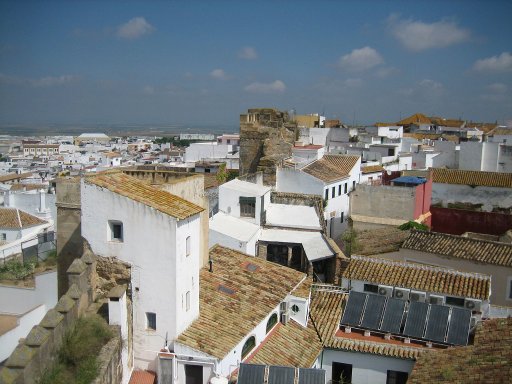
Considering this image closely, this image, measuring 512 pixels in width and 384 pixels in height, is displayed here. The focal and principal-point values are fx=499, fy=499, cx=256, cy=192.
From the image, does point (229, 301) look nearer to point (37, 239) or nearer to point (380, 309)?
point (380, 309)

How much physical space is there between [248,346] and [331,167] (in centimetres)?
1907

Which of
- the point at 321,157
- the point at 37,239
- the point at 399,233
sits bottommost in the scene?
the point at 37,239

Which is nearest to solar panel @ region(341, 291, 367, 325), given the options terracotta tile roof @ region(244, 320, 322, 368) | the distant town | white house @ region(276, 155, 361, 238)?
the distant town

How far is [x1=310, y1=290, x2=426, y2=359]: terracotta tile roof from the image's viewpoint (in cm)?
1509

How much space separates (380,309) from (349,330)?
1.23m

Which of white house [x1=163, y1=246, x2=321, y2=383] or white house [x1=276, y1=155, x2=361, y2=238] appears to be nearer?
white house [x1=163, y1=246, x2=321, y2=383]

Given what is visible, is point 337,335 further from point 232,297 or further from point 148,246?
point 148,246

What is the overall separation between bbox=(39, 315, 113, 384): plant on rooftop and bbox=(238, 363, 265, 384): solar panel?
10.9 feet

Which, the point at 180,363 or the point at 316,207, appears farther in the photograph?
the point at 316,207

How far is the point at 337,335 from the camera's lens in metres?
16.2

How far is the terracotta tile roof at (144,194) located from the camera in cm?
1231

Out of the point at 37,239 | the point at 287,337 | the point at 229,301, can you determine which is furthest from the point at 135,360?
the point at 37,239

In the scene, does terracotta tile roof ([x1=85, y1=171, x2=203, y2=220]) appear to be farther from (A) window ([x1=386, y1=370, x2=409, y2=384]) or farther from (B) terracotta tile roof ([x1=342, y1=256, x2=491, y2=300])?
(A) window ([x1=386, y1=370, x2=409, y2=384])

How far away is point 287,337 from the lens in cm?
1573
